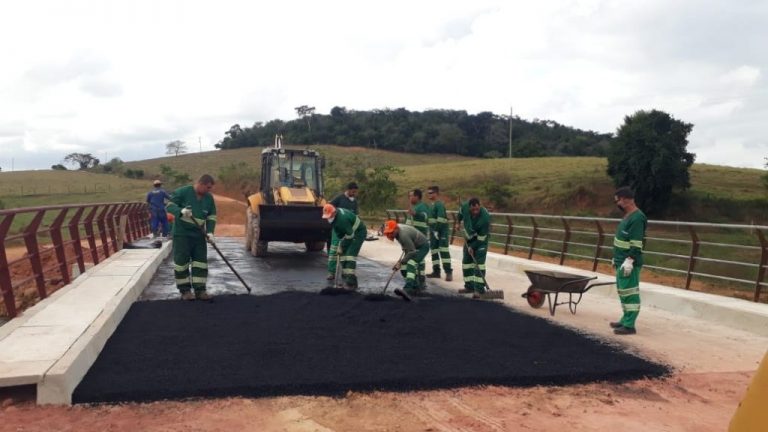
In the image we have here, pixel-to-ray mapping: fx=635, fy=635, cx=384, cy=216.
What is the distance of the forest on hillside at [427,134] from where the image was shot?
3228 inches

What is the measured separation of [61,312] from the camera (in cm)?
648

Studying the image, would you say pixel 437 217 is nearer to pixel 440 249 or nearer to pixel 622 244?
pixel 440 249

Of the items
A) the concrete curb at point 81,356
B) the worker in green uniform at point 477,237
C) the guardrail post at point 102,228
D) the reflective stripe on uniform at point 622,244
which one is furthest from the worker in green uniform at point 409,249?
the guardrail post at point 102,228

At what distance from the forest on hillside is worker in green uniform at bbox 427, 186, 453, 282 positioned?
65.1 metres

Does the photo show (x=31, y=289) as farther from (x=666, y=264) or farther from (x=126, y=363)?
(x=666, y=264)

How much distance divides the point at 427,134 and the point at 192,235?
7700cm

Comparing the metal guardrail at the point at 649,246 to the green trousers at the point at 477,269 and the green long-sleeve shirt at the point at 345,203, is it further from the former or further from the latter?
the green long-sleeve shirt at the point at 345,203

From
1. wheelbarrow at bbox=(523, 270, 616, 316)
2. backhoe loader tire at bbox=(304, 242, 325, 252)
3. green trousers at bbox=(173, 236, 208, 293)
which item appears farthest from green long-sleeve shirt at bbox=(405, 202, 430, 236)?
backhoe loader tire at bbox=(304, 242, 325, 252)

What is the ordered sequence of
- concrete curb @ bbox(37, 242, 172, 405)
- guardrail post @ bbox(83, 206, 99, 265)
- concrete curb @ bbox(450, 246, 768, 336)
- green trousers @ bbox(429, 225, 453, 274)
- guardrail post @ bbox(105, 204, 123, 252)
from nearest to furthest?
concrete curb @ bbox(37, 242, 172, 405) → concrete curb @ bbox(450, 246, 768, 336) → guardrail post @ bbox(83, 206, 99, 265) → green trousers @ bbox(429, 225, 453, 274) → guardrail post @ bbox(105, 204, 123, 252)

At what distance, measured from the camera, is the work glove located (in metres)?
6.81

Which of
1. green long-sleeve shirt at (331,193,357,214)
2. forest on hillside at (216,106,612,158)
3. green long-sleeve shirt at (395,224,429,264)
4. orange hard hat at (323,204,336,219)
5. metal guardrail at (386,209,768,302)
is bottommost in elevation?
metal guardrail at (386,209,768,302)

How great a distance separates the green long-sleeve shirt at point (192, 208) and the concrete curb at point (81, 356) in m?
0.97

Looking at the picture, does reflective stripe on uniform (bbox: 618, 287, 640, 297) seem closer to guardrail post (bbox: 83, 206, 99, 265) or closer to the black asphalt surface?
the black asphalt surface

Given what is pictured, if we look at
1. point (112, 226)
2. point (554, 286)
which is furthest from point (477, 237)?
point (112, 226)
